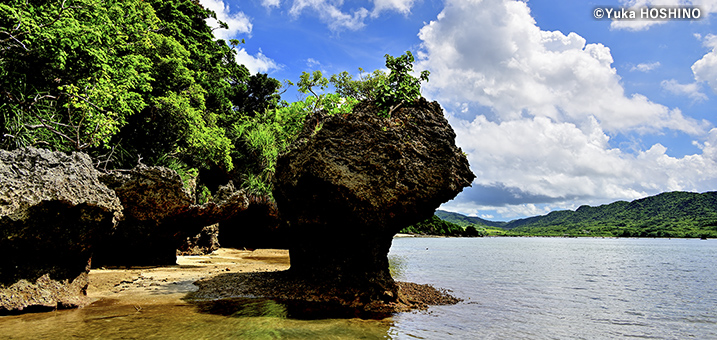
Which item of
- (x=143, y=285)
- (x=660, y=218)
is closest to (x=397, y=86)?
(x=143, y=285)

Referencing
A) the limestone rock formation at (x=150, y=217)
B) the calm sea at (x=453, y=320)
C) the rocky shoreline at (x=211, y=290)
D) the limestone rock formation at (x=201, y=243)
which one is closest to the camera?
the calm sea at (x=453, y=320)

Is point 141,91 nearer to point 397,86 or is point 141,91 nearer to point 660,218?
point 397,86

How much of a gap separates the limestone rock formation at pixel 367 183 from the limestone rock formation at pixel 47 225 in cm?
→ 512

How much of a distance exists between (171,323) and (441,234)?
139607 millimetres

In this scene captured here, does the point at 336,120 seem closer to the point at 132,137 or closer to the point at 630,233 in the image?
the point at 132,137

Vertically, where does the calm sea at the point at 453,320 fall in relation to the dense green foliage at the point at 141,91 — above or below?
below

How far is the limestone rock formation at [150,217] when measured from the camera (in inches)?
533

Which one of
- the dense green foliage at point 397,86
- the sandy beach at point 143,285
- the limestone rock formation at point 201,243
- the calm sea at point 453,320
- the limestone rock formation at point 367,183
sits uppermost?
the dense green foliage at point 397,86

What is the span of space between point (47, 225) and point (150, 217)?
6.84m

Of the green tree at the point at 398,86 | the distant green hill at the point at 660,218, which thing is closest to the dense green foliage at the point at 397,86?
the green tree at the point at 398,86

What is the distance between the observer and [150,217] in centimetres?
1438

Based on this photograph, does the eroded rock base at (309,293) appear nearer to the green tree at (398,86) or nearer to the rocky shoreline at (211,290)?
A: the rocky shoreline at (211,290)

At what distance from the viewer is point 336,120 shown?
35.0 feet

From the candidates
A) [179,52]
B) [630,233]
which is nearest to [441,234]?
[630,233]
